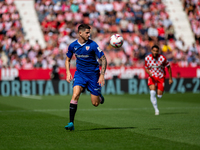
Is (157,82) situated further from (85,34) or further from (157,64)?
(85,34)

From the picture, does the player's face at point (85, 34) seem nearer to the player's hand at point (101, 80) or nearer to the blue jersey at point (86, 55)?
the blue jersey at point (86, 55)

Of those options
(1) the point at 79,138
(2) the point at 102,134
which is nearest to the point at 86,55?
(2) the point at 102,134

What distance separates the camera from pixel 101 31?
Result: 1128 inches

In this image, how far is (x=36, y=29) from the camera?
2872 centimetres

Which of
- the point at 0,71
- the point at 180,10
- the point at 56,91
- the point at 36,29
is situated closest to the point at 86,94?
the point at 56,91

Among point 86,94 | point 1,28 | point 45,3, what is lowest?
point 86,94

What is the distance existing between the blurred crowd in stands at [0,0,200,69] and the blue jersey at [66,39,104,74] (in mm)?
16389

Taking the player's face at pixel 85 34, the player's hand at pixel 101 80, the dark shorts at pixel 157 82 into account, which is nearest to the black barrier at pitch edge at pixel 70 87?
the dark shorts at pixel 157 82

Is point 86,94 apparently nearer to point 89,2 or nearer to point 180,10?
point 89,2

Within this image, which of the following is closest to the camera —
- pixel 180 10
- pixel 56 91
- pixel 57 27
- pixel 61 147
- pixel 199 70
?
pixel 61 147

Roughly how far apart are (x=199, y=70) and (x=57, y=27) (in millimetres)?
10535

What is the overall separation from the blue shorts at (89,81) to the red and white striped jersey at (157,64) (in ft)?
14.1

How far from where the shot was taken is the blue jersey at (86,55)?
8.47 m

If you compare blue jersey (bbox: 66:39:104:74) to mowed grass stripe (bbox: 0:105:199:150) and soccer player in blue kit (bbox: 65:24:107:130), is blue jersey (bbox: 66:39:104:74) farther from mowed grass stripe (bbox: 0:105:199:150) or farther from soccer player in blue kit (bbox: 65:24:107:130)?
A: mowed grass stripe (bbox: 0:105:199:150)
